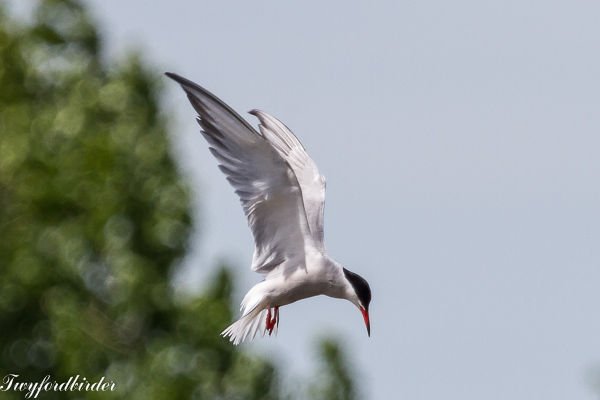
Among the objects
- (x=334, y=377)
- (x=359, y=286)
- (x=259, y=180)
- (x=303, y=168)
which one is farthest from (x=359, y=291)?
(x=334, y=377)

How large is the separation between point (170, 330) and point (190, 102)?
31.2 ft

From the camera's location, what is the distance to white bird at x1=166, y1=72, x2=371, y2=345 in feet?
29.4

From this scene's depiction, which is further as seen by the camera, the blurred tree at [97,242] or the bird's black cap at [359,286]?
the blurred tree at [97,242]

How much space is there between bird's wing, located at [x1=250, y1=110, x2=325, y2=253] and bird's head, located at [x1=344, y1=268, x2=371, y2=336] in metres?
0.45

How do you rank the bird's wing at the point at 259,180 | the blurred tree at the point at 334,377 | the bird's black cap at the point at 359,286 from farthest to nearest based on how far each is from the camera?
the blurred tree at the point at 334,377 < the bird's black cap at the point at 359,286 < the bird's wing at the point at 259,180

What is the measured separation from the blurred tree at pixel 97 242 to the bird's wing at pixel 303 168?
5.98 m

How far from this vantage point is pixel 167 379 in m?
16.4

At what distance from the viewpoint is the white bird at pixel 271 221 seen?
895 cm

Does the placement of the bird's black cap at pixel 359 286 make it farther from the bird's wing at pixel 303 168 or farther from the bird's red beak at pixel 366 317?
the bird's wing at pixel 303 168

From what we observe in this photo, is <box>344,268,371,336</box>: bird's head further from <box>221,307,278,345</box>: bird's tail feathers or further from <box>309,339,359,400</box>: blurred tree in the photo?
<box>309,339,359,400</box>: blurred tree

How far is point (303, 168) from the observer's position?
34.6 ft

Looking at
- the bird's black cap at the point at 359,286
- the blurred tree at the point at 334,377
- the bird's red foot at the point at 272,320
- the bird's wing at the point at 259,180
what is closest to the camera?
the bird's wing at the point at 259,180

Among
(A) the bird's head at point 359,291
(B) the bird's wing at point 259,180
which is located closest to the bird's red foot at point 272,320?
(B) the bird's wing at point 259,180

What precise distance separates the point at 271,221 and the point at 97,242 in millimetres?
9287
